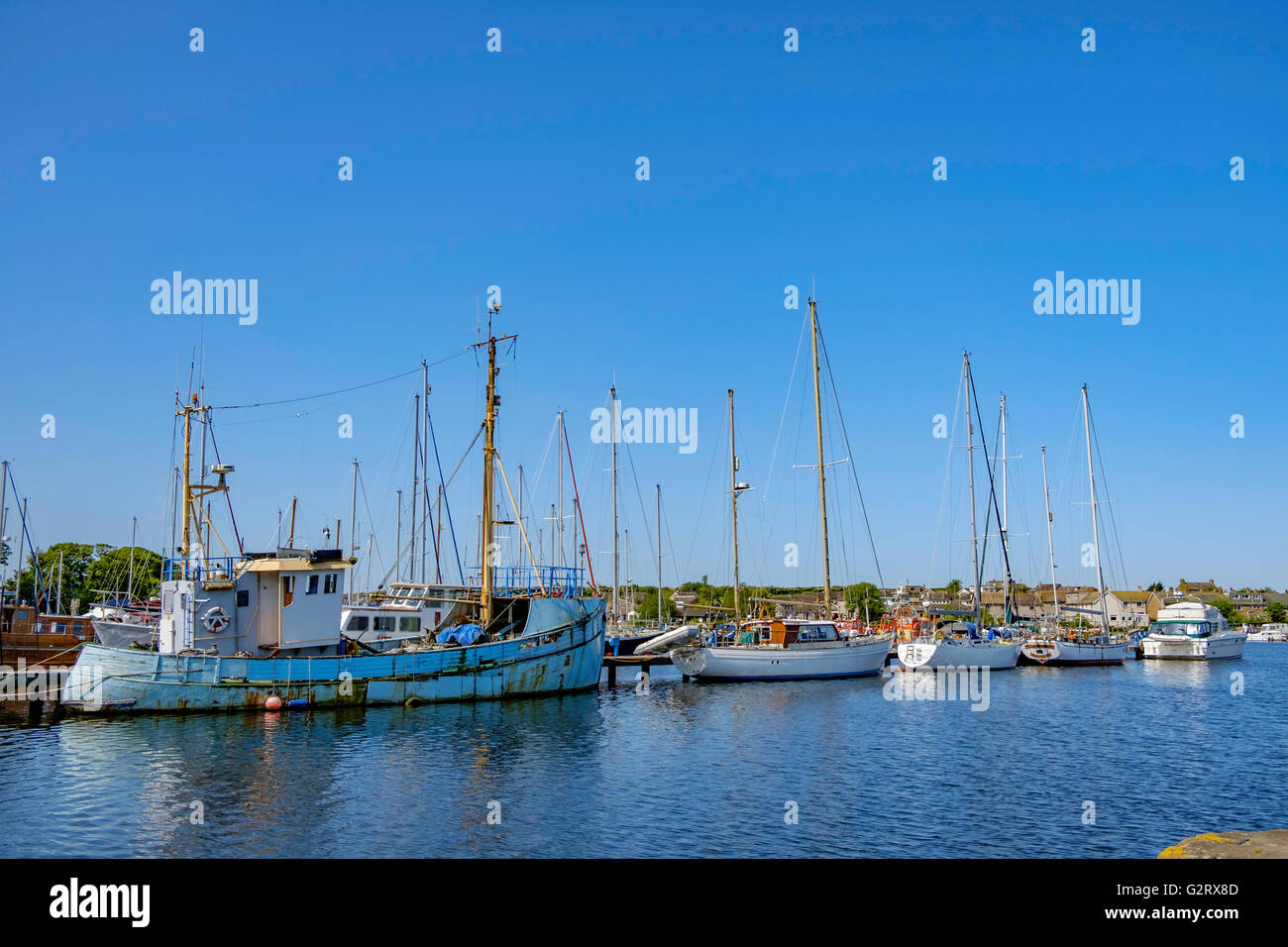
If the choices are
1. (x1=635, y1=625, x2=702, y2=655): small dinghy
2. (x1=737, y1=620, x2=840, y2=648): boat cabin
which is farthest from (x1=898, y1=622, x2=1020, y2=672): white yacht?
(x1=635, y1=625, x2=702, y2=655): small dinghy

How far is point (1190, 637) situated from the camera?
3123 inches

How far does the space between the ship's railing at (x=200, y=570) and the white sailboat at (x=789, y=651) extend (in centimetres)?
2633

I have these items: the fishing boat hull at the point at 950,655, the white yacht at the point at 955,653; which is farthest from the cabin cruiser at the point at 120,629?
the white yacht at the point at 955,653

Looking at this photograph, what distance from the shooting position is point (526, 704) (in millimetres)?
39406

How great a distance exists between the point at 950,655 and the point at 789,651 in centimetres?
1701

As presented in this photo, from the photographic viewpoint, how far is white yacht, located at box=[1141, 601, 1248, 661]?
78.4 meters

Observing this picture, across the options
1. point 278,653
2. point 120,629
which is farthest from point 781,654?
point 120,629

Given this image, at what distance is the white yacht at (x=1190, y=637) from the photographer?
3088 inches

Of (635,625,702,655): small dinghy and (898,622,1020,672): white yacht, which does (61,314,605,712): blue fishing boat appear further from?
(898,622,1020,672): white yacht

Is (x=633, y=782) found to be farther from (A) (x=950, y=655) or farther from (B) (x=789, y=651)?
(A) (x=950, y=655)
